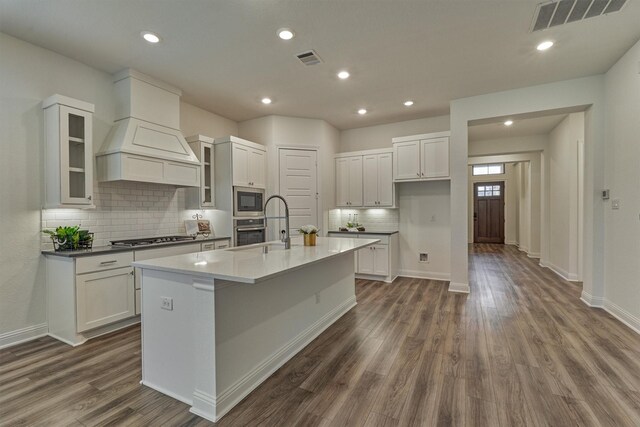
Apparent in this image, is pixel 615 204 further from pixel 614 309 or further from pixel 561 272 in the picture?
pixel 561 272

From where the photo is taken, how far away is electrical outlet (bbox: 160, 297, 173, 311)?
1.97m

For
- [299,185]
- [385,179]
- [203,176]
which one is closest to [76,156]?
[203,176]

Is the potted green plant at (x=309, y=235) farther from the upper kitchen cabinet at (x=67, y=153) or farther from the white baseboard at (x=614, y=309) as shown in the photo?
the white baseboard at (x=614, y=309)

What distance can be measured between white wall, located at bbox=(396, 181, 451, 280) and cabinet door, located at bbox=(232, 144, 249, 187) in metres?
2.85

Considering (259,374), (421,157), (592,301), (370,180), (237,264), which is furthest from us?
(370,180)

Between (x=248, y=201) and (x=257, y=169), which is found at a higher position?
(x=257, y=169)

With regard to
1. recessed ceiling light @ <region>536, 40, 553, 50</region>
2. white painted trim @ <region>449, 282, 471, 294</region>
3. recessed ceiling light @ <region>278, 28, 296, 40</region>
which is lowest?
white painted trim @ <region>449, 282, 471, 294</region>

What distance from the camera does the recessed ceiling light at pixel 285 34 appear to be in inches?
109

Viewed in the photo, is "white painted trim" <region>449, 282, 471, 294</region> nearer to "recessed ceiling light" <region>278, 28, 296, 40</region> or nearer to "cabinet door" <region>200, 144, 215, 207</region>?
"cabinet door" <region>200, 144, 215, 207</region>

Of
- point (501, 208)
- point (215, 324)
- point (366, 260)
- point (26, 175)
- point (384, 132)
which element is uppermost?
point (384, 132)

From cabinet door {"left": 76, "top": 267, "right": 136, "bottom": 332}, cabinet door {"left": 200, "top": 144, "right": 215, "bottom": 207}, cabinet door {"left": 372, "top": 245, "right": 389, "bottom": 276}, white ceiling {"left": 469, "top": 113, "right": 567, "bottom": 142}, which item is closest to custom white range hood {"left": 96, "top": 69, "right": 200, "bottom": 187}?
cabinet door {"left": 200, "top": 144, "right": 215, "bottom": 207}

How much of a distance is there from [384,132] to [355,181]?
1.16 meters

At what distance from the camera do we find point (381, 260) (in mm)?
5203

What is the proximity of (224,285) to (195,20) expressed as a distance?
238 centimetres
